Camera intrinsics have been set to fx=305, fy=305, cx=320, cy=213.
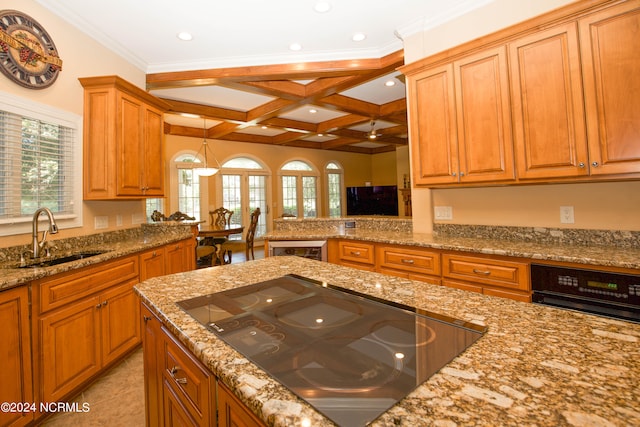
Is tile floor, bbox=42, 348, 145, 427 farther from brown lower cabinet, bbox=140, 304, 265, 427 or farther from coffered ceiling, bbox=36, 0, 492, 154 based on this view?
coffered ceiling, bbox=36, 0, 492, 154

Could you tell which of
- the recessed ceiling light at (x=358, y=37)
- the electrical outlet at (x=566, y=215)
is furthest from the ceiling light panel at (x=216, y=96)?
the electrical outlet at (x=566, y=215)

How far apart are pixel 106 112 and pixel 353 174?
7.71 metres

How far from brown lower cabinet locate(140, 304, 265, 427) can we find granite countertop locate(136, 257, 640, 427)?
0.09 metres

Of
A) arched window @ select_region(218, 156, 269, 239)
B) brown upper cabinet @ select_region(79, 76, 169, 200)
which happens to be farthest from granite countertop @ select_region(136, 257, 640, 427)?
arched window @ select_region(218, 156, 269, 239)

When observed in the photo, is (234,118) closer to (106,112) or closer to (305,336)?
(106,112)

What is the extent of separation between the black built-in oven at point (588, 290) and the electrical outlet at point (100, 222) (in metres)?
3.62

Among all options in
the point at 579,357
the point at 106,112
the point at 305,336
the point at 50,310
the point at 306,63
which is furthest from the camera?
the point at 306,63

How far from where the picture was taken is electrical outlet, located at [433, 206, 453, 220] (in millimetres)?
2853

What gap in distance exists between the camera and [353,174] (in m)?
9.87

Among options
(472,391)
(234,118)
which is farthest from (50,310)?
(234,118)

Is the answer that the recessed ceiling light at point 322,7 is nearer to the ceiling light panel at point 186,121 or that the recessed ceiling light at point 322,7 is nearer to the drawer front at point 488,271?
the drawer front at point 488,271

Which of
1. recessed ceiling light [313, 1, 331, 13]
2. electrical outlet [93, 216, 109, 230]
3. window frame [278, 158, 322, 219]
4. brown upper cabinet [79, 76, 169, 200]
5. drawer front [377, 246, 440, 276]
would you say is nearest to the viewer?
drawer front [377, 246, 440, 276]

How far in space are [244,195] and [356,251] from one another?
5.29 meters

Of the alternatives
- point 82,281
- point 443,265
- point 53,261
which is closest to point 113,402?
point 82,281
